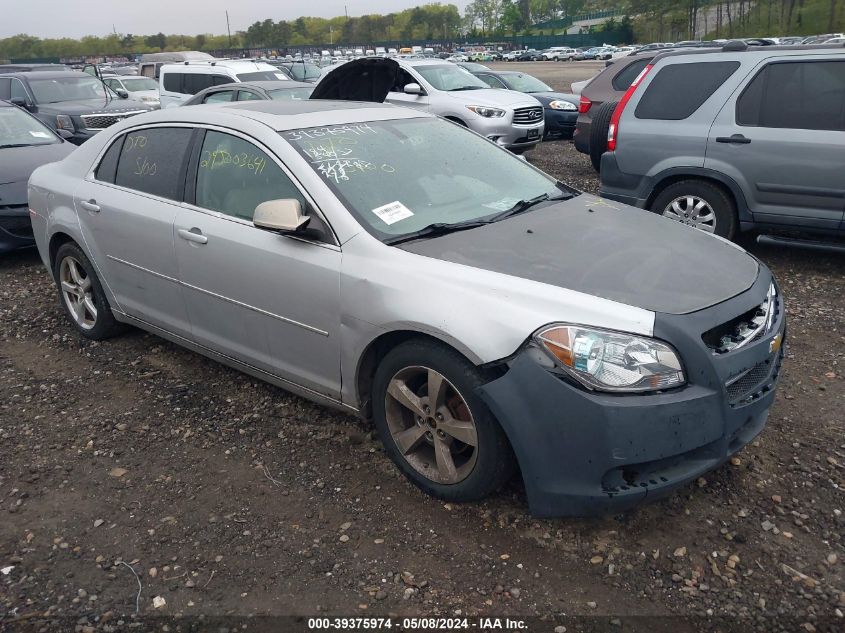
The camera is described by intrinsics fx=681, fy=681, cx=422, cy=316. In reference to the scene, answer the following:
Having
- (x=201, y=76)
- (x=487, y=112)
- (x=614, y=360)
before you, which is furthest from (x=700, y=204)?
(x=201, y=76)

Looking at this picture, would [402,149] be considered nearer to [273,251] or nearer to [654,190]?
[273,251]

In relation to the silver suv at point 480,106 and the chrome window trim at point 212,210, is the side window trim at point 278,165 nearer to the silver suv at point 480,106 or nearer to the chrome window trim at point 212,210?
the chrome window trim at point 212,210

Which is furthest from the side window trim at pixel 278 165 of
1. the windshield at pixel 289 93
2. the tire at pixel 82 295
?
the windshield at pixel 289 93

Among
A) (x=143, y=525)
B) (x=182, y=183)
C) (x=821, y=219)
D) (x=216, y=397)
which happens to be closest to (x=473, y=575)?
(x=143, y=525)

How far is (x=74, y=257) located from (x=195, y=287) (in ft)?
5.24

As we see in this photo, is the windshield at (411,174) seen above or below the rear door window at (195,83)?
below

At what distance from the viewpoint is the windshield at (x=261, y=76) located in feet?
47.5

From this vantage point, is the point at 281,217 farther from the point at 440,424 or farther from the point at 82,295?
the point at 82,295

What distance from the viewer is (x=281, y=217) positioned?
10.2 ft

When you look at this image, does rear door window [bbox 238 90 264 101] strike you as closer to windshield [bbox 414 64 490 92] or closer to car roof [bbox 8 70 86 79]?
windshield [bbox 414 64 490 92]

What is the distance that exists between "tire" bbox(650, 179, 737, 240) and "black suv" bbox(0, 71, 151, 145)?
10.3m

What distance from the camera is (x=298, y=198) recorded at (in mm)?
3258

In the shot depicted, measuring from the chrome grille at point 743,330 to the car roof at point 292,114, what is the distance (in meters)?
2.17

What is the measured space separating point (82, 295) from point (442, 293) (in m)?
3.31
